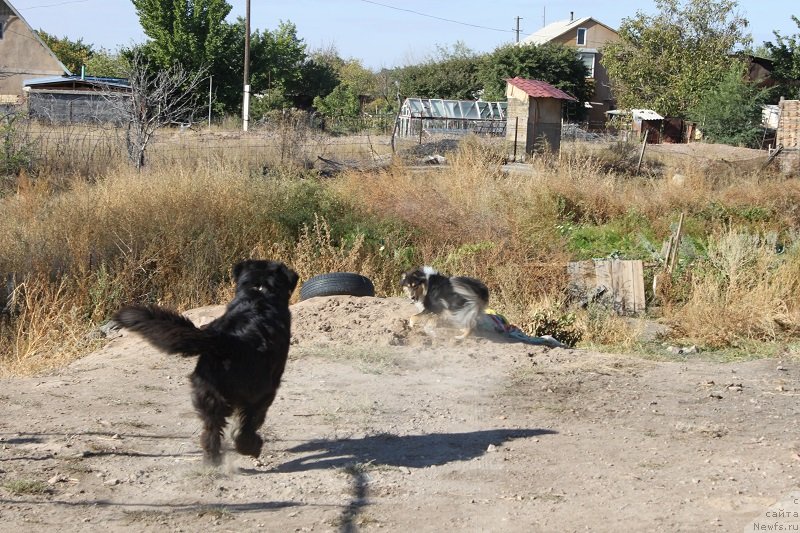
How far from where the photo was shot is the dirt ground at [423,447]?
4.82 metres

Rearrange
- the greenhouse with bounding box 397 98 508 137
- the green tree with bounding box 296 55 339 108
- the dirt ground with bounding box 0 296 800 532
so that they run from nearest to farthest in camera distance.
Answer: the dirt ground with bounding box 0 296 800 532
the greenhouse with bounding box 397 98 508 137
the green tree with bounding box 296 55 339 108

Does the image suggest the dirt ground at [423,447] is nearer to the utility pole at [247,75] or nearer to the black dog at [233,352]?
the black dog at [233,352]

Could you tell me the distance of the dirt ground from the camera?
4820 mm

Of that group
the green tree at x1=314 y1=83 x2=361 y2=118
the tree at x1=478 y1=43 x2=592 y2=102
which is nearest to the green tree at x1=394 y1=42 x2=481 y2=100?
the tree at x1=478 y1=43 x2=592 y2=102

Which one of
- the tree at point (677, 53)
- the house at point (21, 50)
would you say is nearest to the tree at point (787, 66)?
the tree at point (677, 53)

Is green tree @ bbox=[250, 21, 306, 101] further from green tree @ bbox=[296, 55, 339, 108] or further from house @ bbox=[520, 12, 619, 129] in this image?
house @ bbox=[520, 12, 619, 129]

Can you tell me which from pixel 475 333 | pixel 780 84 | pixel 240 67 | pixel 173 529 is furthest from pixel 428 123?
pixel 173 529

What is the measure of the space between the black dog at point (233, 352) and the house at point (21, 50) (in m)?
52.8

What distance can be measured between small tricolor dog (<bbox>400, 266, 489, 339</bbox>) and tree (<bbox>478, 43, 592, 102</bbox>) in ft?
149

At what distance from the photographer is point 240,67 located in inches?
1948

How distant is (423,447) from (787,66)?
1916 inches

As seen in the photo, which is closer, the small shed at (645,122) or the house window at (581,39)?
the small shed at (645,122)

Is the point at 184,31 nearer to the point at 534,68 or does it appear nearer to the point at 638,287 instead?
the point at 534,68

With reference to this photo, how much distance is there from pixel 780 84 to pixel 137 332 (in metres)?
49.3
